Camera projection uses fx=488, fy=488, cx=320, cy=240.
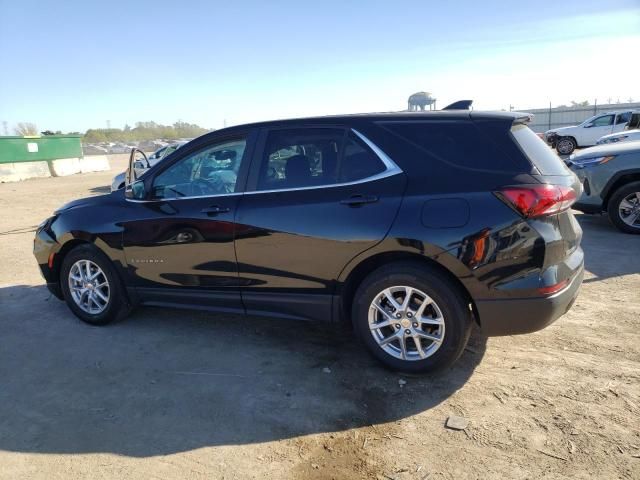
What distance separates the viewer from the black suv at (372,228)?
3.09 meters

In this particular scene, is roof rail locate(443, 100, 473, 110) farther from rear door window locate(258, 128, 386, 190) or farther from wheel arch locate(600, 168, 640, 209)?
wheel arch locate(600, 168, 640, 209)

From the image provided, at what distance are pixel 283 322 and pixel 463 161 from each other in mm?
2252

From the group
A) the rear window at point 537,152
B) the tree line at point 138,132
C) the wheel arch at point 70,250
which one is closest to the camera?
the rear window at point 537,152

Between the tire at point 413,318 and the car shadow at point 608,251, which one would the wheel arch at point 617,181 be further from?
the tire at point 413,318

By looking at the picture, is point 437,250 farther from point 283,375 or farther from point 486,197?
point 283,375

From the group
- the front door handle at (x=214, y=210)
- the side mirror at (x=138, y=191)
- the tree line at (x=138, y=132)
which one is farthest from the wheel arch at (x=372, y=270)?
the tree line at (x=138, y=132)

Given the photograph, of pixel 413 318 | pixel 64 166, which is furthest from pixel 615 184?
pixel 64 166

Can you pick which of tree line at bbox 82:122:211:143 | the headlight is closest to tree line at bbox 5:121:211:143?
tree line at bbox 82:122:211:143

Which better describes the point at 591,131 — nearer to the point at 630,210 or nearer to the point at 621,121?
the point at 621,121

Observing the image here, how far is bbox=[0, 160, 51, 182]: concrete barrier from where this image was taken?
67.2 ft

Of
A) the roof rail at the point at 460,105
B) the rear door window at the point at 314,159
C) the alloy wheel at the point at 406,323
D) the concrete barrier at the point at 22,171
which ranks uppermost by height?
the roof rail at the point at 460,105

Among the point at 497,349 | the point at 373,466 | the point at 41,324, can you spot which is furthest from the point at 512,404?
the point at 41,324

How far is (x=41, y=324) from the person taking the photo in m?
4.68

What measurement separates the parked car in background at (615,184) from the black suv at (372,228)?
4.56m
